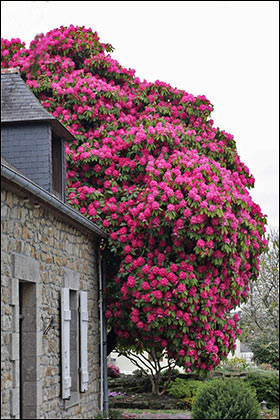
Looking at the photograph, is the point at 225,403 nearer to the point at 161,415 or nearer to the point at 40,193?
the point at 161,415

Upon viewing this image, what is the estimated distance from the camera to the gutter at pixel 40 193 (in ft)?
23.6

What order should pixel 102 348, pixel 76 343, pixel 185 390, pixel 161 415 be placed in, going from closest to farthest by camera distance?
pixel 76 343
pixel 161 415
pixel 102 348
pixel 185 390

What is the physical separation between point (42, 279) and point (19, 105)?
2743 mm

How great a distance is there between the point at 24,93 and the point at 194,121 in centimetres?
555

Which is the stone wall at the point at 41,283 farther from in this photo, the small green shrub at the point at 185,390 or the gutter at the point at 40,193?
the small green shrub at the point at 185,390

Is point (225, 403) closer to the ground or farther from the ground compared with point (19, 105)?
closer to the ground

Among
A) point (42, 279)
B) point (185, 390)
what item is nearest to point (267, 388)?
point (185, 390)

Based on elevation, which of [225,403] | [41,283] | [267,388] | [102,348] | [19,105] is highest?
[19,105]

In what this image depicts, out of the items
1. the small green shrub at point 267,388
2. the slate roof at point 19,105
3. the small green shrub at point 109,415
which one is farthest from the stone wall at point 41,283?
the small green shrub at point 267,388

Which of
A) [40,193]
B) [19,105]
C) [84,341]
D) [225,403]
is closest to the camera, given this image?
[40,193]

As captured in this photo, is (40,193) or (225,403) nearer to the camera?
(40,193)

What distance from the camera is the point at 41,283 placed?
877 cm

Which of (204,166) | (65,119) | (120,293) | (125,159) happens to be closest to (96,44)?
(65,119)

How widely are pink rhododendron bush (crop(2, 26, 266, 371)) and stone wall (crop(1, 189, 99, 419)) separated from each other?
111 centimetres
